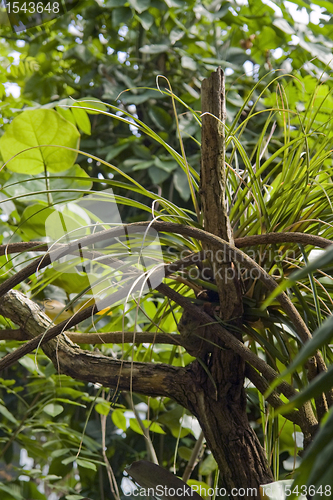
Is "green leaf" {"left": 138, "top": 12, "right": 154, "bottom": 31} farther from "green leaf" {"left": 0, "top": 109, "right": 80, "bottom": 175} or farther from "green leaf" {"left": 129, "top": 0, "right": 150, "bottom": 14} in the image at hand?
"green leaf" {"left": 0, "top": 109, "right": 80, "bottom": 175}

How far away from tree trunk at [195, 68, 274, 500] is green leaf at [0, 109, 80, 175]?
0.21 meters

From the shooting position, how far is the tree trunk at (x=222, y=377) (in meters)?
0.33

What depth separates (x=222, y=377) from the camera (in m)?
0.36

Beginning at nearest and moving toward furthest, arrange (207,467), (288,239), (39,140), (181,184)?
(288,239) < (39,140) < (207,467) < (181,184)

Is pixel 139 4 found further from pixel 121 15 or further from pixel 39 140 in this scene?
pixel 39 140

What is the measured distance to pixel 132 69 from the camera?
104cm

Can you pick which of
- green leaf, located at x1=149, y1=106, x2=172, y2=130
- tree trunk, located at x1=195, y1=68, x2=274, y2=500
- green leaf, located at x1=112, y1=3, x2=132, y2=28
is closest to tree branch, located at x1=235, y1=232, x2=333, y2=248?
tree trunk, located at x1=195, y1=68, x2=274, y2=500

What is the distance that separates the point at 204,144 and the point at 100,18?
91cm

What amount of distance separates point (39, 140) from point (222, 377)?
343 millimetres

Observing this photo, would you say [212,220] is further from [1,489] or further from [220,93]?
[1,489]

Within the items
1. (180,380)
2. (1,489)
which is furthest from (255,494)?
(1,489)

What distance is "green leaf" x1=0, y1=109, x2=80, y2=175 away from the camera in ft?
1.59

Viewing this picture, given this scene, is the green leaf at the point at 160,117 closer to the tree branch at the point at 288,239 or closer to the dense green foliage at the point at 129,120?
the dense green foliage at the point at 129,120

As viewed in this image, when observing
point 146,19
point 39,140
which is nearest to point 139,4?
point 146,19
